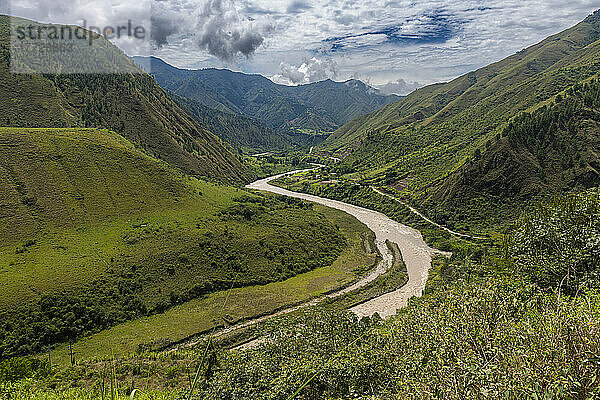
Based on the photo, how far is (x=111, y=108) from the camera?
398 ft

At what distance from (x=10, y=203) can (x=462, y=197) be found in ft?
333

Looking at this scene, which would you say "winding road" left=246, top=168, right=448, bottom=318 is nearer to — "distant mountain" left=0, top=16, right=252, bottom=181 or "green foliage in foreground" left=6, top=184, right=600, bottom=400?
"green foliage in foreground" left=6, top=184, right=600, bottom=400

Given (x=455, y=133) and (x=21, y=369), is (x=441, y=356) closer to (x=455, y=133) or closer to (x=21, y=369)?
(x=21, y=369)

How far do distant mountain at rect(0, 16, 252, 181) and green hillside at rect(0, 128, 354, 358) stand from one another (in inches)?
885

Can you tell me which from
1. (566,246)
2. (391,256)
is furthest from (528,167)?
(566,246)

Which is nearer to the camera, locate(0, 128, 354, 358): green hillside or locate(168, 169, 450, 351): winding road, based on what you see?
locate(0, 128, 354, 358): green hillside

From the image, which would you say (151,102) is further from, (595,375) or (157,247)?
(595,375)

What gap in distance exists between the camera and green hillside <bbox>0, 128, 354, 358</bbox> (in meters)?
45.5

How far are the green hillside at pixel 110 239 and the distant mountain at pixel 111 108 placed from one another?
73.8 ft

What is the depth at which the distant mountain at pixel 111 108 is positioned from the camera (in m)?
99.7

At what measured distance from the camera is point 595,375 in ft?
32.4

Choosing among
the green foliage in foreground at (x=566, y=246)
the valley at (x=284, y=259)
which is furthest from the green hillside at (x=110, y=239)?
the green foliage in foreground at (x=566, y=246)

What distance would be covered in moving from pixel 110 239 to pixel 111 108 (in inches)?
3147

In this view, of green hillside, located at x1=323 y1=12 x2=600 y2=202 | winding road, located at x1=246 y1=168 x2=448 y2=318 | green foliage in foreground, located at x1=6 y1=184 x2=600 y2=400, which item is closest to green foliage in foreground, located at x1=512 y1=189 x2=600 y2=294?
green foliage in foreground, located at x1=6 y1=184 x2=600 y2=400
